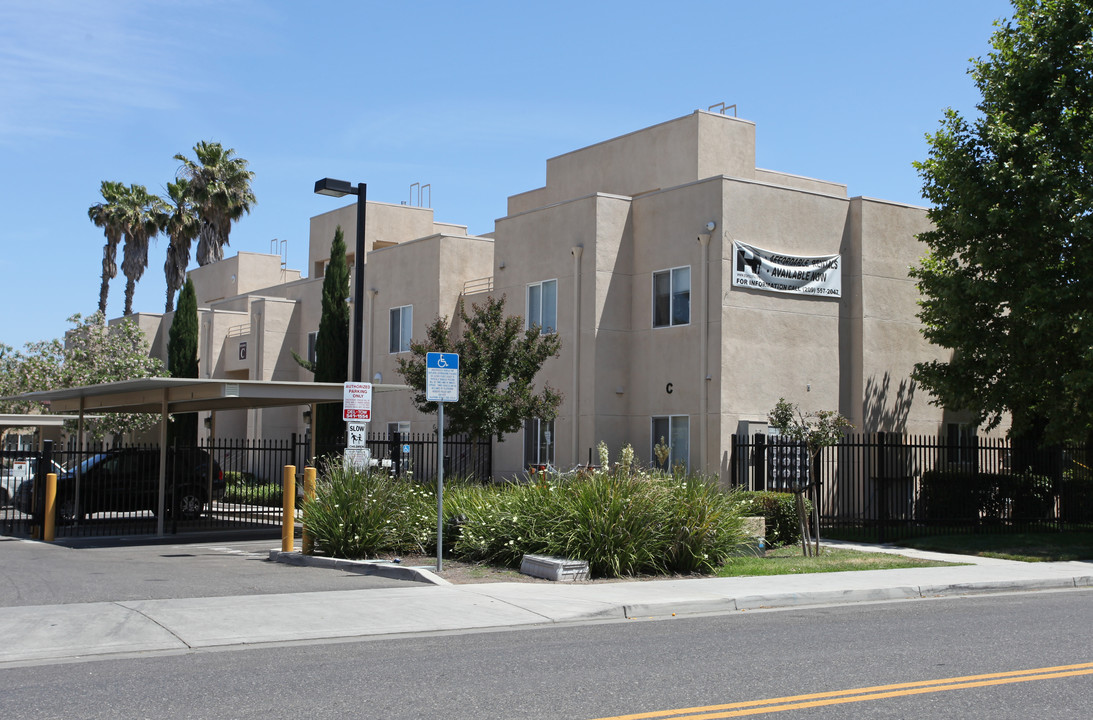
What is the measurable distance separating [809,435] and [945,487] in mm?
7034

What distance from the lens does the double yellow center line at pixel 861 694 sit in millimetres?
6855

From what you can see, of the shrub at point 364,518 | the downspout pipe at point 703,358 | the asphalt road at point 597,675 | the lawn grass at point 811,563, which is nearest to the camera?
the asphalt road at point 597,675

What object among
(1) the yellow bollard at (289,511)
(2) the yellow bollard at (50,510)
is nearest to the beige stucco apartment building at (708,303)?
(1) the yellow bollard at (289,511)

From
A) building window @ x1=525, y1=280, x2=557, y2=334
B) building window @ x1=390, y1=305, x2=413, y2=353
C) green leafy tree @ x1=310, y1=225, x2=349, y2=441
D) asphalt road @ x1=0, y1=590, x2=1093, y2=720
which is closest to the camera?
asphalt road @ x1=0, y1=590, x2=1093, y2=720

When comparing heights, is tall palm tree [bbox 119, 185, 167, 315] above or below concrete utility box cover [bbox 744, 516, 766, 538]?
above

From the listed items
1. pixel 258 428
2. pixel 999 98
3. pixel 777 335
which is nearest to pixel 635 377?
pixel 777 335

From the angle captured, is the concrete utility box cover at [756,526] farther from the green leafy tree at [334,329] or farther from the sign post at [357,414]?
the green leafy tree at [334,329]

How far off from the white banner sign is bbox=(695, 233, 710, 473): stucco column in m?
0.64

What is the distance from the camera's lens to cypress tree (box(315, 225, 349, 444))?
34.5m

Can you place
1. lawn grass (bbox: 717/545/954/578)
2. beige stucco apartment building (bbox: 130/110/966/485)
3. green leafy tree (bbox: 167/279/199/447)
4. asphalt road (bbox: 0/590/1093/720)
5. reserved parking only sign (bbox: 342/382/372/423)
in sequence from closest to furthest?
asphalt road (bbox: 0/590/1093/720) → lawn grass (bbox: 717/545/954/578) → reserved parking only sign (bbox: 342/382/372/423) → beige stucco apartment building (bbox: 130/110/966/485) → green leafy tree (bbox: 167/279/199/447)

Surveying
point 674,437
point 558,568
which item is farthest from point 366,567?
point 674,437

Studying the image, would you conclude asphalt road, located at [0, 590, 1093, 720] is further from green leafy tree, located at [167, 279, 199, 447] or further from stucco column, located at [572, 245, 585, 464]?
green leafy tree, located at [167, 279, 199, 447]

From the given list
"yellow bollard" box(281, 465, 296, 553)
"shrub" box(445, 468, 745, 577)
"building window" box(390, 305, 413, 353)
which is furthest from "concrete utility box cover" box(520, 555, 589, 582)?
"building window" box(390, 305, 413, 353)

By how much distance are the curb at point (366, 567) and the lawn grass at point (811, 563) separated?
4104mm
